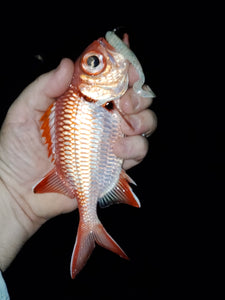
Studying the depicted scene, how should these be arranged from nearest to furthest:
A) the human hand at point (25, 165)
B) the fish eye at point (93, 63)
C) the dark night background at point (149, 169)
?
the fish eye at point (93, 63)
the human hand at point (25, 165)
the dark night background at point (149, 169)

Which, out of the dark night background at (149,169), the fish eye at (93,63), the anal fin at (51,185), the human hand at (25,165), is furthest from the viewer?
the dark night background at (149,169)

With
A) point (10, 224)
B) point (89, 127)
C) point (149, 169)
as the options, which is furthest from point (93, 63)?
point (149, 169)

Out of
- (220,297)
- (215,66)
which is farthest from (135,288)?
(215,66)

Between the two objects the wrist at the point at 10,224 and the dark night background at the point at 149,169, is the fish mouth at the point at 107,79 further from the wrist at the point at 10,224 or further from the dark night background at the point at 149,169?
the dark night background at the point at 149,169

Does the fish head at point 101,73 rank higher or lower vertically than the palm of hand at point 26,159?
higher

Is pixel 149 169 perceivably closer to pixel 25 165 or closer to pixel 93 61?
pixel 25 165

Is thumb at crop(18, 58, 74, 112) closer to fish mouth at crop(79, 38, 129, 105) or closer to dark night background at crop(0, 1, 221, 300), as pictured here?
fish mouth at crop(79, 38, 129, 105)

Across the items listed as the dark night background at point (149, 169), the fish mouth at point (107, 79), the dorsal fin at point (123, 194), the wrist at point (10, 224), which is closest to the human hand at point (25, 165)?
the wrist at point (10, 224)
